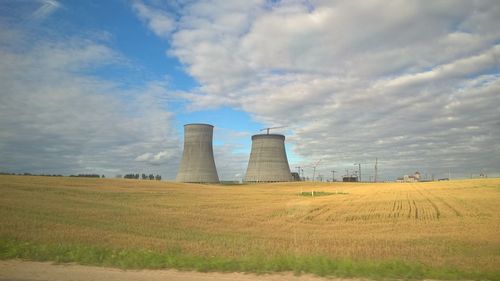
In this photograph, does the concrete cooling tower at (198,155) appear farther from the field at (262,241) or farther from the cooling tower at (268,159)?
the field at (262,241)

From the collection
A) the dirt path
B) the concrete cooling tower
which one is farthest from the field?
the concrete cooling tower

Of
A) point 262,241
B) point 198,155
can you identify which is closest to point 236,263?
point 262,241

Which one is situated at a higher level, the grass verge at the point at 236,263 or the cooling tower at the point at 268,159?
the cooling tower at the point at 268,159

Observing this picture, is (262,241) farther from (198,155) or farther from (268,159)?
(268,159)

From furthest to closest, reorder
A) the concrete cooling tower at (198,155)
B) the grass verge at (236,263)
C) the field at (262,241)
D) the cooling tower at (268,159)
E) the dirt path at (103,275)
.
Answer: the cooling tower at (268,159), the concrete cooling tower at (198,155), the field at (262,241), the grass verge at (236,263), the dirt path at (103,275)

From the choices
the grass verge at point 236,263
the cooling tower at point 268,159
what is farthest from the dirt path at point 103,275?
the cooling tower at point 268,159

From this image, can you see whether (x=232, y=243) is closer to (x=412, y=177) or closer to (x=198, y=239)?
(x=198, y=239)

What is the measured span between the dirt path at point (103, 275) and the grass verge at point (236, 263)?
0.42 metres

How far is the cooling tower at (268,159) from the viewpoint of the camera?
69.8 meters

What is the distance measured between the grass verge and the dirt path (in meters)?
0.42

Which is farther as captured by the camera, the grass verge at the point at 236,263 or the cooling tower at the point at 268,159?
the cooling tower at the point at 268,159

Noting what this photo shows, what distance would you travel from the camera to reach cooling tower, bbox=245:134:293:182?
69.8 metres

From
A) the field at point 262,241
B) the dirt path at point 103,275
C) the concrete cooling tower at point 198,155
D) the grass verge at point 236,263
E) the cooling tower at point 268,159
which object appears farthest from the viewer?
the cooling tower at point 268,159

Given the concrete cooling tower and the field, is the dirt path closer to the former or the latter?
the field
